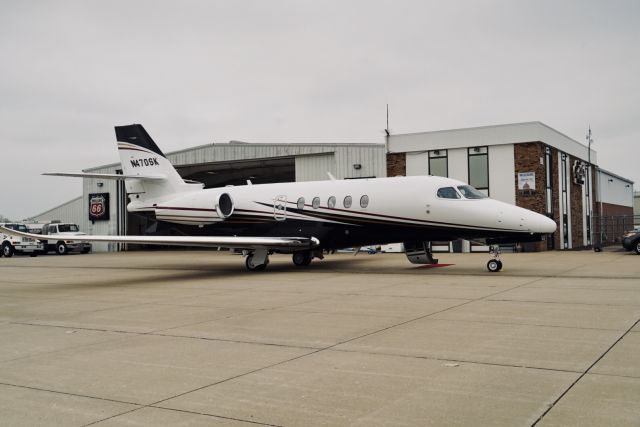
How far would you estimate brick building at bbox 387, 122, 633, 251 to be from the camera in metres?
26.9

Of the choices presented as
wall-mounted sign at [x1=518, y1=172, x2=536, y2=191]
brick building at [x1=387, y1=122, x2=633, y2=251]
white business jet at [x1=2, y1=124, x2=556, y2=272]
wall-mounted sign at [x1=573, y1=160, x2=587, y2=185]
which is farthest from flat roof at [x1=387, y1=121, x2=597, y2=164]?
white business jet at [x1=2, y1=124, x2=556, y2=272]

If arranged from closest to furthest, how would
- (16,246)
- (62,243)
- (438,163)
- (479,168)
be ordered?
(479,168), (438,163), (16,246), (62,243)

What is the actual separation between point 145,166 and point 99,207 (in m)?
20.6

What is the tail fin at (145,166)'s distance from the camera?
21.1 metres

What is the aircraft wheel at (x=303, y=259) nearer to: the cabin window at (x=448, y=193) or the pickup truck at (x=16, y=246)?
the cabin window at (x=448, y=193)

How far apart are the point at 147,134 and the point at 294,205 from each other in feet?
21.6

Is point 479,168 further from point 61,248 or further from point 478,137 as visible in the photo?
point 61,248

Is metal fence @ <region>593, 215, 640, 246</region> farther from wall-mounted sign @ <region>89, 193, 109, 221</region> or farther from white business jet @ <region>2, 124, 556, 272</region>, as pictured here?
wall-mounted sign @ <region>89, 193, 109, 221</region>

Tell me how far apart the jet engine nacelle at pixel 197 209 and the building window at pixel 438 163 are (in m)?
12.6

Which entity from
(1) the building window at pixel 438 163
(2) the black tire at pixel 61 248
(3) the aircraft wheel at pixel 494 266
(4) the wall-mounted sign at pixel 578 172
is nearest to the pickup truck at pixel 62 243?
(2) the black tire at pixel 61 248

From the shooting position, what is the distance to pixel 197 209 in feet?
66.3

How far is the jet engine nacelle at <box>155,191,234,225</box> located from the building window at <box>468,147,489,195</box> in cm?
1330

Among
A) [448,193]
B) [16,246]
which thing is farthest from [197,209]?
[16,246]

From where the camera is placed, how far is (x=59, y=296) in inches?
492
